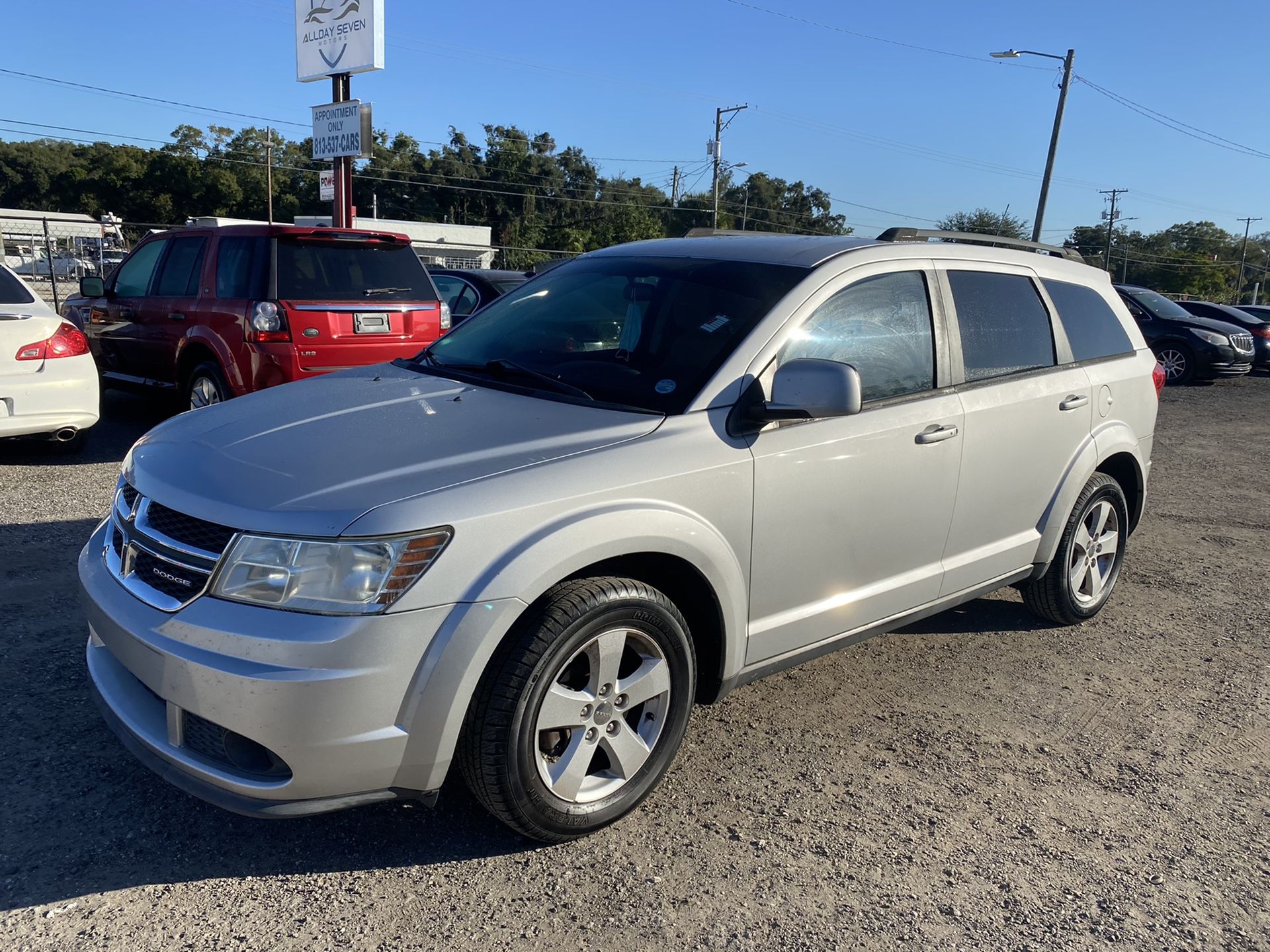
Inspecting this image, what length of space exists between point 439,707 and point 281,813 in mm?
464

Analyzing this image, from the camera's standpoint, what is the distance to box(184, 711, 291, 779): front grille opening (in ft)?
8.00

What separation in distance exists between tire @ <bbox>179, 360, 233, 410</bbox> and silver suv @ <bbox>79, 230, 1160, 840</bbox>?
3863 mm

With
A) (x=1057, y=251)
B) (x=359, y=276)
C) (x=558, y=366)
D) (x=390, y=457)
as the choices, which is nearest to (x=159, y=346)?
(x=359, y=276)

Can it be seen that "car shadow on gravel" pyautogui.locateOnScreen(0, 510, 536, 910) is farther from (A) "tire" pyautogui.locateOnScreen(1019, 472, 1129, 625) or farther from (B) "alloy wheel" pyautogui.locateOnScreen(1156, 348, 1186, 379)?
(B) "alloy wheel" pyautogui.locateOnScreen(1156, 348, 1186, 379)

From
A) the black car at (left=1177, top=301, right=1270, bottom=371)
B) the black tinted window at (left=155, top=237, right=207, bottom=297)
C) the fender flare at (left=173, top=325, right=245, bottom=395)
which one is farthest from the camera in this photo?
the black car at (left=1177, top=301, right=1270, bottom=371)

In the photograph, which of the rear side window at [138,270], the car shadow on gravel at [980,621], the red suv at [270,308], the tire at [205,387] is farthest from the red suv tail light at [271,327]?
the car shadow on gravel at [980,621]

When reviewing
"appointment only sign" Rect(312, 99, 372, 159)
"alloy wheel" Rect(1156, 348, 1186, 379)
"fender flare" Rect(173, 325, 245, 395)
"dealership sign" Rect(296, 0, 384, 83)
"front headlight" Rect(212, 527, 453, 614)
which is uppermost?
"dealership sign" Rect(296, 0, 384, 83)

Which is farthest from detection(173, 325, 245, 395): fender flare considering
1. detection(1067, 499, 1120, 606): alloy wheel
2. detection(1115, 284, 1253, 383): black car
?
detection(1115, 284, 1253, 383): black car

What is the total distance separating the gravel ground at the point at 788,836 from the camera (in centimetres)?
251

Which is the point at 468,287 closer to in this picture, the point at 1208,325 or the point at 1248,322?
the point at 1208,325

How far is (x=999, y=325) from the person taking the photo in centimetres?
414

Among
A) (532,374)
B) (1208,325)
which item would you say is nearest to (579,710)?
(532,374)

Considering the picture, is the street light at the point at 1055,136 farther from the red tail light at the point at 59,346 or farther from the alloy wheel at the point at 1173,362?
the red tail light at the point at 59,346

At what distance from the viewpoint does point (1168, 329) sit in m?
18.3
